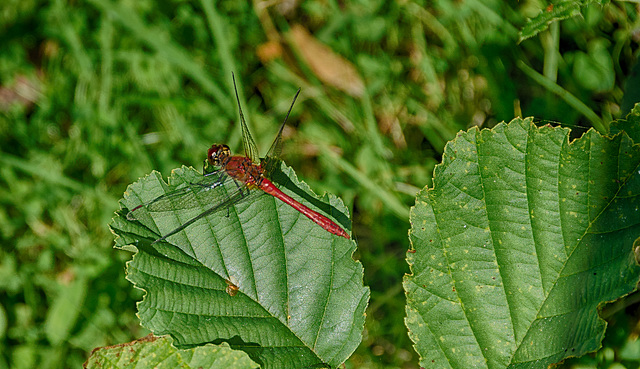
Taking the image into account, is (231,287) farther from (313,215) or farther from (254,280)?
(313,215)

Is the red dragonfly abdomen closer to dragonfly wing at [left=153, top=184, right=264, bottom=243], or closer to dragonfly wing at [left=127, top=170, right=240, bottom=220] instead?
dragonfly wing at [left=153, top=184, right=264, bottom=243]

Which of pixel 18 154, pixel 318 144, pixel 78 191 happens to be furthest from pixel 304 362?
pixel 18 154

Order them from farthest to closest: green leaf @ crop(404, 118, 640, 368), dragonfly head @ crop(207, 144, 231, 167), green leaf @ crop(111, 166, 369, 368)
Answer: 1. dragonfly head @ crop(207, 144, 231, 167)
2. green leaf @ crop(111, 166, 369, 368)
3. green leaf @ crop(404, 118, 640, 368)

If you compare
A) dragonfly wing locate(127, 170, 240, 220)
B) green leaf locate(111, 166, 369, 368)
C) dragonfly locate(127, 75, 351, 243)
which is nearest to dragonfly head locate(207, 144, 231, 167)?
dragonfly locate(127, 75, 351, 243)

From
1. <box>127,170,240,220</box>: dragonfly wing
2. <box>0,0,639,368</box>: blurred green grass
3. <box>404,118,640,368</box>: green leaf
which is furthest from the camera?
<box>0,0,639,368</box>: blurred green grass

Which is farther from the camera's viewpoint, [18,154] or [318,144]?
[18,154]

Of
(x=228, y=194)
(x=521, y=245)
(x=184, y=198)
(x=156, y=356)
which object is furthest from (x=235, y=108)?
(x=521, y=245)

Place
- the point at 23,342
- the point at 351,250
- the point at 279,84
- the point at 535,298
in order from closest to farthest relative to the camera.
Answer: the point at 535,298, the point at 351,250, the point at 23,342, the point at 279,84

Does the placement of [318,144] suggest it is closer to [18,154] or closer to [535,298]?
[535,298]
